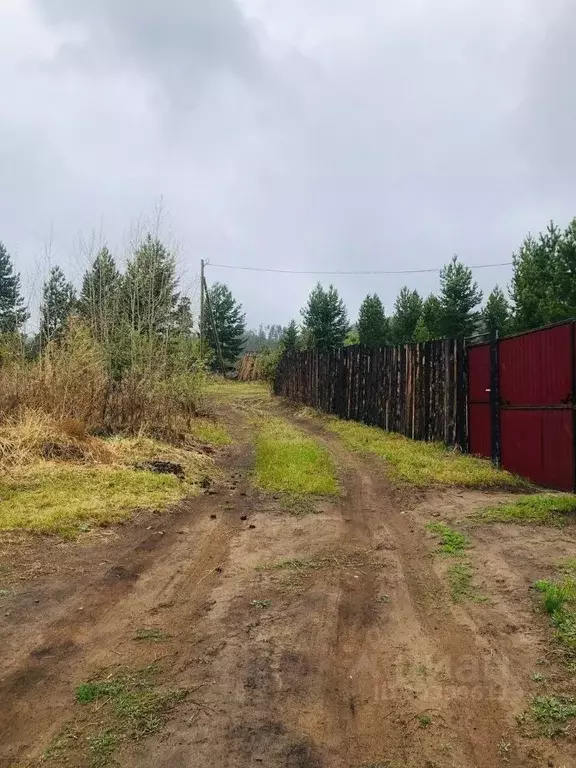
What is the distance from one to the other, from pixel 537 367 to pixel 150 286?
9.36 metres

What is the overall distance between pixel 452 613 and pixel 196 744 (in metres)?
1.84

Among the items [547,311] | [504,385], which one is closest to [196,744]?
[504,385]

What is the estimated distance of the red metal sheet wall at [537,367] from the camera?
679 centimetres

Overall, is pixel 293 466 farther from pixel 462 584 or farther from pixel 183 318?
pixel 183 318

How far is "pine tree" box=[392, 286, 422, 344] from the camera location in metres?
42.6

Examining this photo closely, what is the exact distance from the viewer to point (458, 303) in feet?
123

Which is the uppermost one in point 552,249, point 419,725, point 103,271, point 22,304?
point 552,249

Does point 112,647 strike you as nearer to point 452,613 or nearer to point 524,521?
point 452,613

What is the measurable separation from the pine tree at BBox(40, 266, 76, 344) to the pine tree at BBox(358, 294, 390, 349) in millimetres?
30082

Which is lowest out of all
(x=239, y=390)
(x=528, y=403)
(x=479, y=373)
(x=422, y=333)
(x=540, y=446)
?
(x=540, y=446)

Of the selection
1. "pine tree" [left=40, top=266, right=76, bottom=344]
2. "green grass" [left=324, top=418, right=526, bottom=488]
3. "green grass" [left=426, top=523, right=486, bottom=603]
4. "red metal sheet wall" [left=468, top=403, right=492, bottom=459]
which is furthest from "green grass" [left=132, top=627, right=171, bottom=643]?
"pine tree" [left=40, top=266, right=76, bottom=344]

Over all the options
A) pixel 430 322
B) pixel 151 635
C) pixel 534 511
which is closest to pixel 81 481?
pixel 151 635

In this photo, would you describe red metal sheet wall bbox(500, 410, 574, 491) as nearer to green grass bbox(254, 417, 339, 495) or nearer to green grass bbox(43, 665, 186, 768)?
green grass bbox(254, 417, 339, 495)

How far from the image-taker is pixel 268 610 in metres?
3.47
